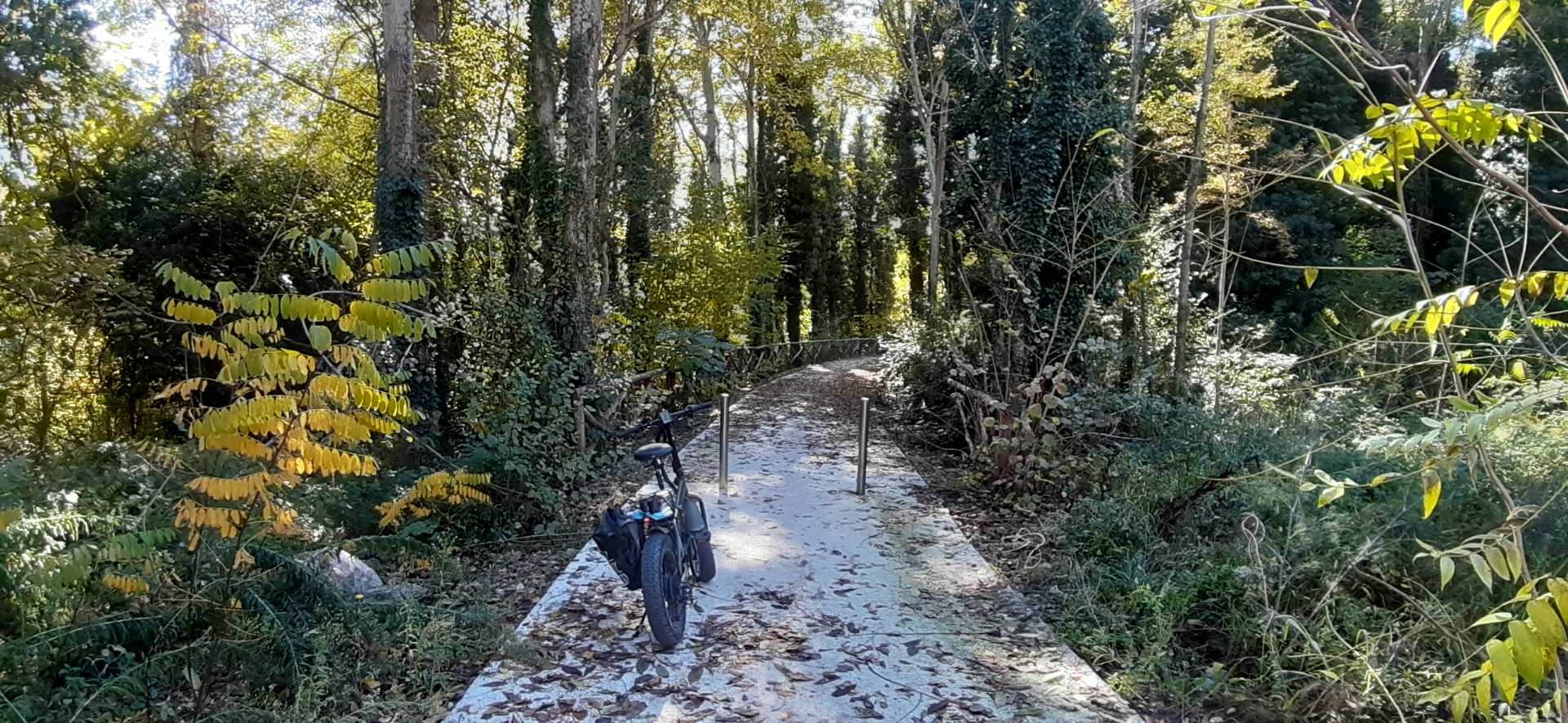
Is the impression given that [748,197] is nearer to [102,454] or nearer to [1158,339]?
[1158,339]

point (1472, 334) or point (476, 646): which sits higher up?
point (1472, 334)

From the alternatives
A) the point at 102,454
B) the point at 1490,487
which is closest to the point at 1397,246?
the point at 1490,487

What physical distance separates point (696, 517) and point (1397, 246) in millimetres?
17870

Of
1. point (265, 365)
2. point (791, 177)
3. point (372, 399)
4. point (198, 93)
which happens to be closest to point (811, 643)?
point (372, 399)

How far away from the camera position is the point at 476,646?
3963 millimetres

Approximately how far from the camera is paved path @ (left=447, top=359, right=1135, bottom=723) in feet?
11.2

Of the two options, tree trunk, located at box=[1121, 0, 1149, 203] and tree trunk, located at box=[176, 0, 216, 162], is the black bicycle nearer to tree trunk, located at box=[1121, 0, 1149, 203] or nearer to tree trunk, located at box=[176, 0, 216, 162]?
tree trunk, located at box=[1121, 0, 1149, 203]

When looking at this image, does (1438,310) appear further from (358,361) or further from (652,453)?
(652,453)

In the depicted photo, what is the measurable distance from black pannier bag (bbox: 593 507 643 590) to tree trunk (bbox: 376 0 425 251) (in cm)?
537

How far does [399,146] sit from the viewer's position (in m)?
7.93

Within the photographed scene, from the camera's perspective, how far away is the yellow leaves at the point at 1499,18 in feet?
3.89

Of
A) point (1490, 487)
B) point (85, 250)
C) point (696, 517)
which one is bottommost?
point (696, 517)

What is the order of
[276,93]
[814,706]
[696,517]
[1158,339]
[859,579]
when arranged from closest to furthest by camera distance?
Result: [814,706], [696,517], [859,579], [1158,339], [276,93]

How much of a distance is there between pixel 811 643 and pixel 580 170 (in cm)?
552
